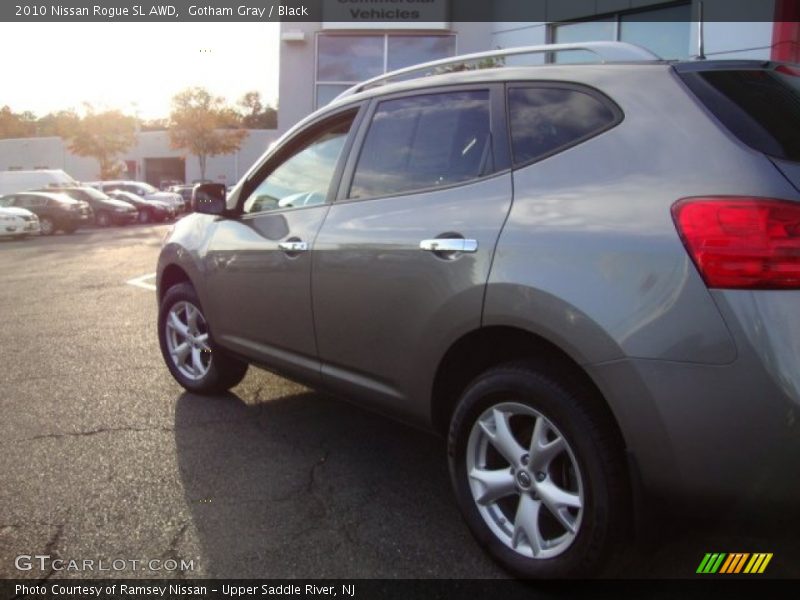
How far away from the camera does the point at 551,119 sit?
8.94 ft

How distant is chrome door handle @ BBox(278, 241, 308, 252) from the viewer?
11.8ft

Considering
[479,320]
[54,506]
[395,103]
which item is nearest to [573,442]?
[479,320]

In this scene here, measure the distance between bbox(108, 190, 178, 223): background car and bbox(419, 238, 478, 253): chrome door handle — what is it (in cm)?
2991

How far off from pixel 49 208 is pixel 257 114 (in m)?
54.6

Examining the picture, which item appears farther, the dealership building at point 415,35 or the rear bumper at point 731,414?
the dealership building at point 415,35

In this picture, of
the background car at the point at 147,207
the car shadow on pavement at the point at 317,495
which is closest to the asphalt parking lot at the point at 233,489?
the car shadow on pavement at the point at 317,495

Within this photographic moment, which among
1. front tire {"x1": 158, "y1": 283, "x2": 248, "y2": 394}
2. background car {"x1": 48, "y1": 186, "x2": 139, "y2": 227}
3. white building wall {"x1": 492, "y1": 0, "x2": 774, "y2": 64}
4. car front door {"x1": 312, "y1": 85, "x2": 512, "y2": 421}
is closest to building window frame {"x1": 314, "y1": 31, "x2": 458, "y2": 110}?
white building wall {"x1": 492, "y1": 0, "x2": 774, "y2": 64}

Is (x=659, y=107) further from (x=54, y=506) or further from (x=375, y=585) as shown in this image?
(x=54, y=506)

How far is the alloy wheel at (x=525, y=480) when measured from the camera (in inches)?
97.3

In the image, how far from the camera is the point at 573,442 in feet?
7.79

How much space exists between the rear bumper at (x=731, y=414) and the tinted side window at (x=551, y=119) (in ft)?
2.68

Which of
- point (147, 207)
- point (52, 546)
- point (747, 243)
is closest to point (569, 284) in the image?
point (747, 243)

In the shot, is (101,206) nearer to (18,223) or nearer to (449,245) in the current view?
(18,223)

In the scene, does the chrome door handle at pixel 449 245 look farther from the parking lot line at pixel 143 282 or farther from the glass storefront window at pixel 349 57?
the glass storefront window at pixel 349 57
